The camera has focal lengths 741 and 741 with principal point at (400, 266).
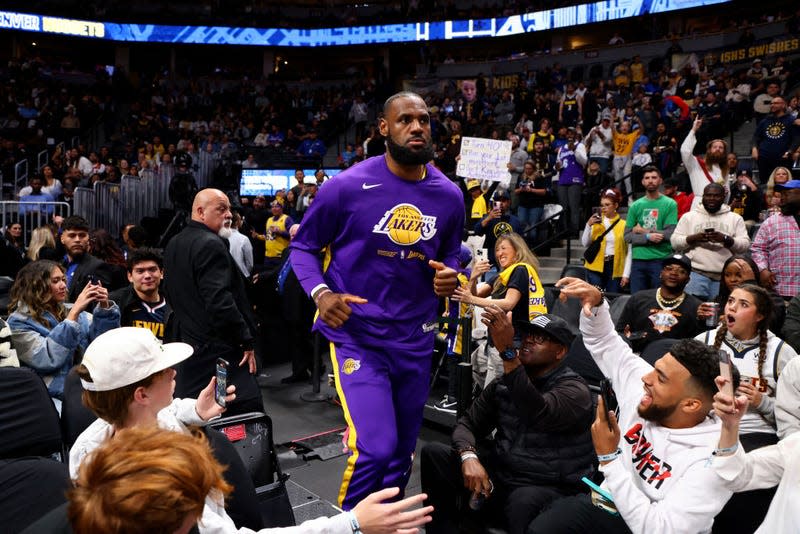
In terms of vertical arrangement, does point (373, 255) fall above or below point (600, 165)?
below

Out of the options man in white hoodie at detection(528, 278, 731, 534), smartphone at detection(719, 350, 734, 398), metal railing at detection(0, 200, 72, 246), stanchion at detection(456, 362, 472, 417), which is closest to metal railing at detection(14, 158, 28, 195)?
metal railing at detection(0, 200, 72, 246)

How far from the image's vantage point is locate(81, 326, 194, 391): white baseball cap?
247 cm

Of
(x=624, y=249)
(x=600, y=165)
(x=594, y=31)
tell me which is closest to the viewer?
(x=624, y=249)

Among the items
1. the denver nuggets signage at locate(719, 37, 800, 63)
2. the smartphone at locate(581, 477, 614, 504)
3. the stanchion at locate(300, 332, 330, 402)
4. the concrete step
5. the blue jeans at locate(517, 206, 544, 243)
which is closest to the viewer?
the smartphone at locate(581, 477, 614, 504)

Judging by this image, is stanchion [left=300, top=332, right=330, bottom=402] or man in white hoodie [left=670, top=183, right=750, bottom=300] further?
stanchion [left=300, top=332, right=330, bottom=402]

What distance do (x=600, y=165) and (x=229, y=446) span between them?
10.2 m

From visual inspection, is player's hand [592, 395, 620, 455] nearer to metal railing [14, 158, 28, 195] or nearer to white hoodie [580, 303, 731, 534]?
white hoodie [580, 303, 731, 534]

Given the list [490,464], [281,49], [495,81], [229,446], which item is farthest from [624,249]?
[281,49]

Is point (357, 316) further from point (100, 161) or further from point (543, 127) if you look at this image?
point (100, 161)

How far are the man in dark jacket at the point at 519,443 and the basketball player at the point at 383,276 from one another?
35 cm

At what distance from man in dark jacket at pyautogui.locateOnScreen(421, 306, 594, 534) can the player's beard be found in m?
0.73

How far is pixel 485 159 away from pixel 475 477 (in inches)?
228

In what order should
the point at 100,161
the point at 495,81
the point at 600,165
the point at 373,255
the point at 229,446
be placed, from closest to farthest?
the point at 229,446 → the point at 373,255 → the point at 600,165 → the point at 100,161 → the point at 495,81

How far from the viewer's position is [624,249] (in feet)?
27.8
